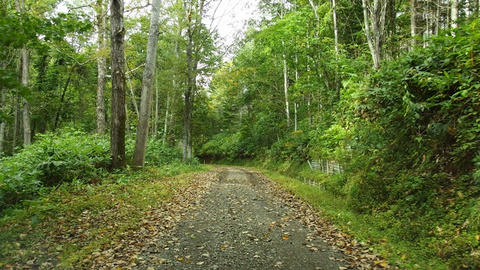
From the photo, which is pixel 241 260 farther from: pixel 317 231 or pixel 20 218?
pixel 20 218

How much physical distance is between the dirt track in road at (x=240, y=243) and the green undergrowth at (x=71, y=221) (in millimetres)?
1016

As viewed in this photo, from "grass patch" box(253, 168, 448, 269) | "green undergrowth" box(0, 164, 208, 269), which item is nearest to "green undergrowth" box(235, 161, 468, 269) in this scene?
"grass patch" box(253, 168, 448, 269)

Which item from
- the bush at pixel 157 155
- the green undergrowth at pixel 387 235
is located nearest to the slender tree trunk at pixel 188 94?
the bush at pixel 157 155

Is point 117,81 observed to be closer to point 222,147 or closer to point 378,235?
point 378,235

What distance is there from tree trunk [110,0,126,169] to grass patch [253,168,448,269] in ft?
23.0

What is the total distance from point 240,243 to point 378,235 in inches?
108

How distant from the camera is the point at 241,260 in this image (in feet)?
14.7

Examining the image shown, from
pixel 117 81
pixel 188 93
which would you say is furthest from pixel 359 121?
pixel 188 93

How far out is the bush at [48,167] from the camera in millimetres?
6008

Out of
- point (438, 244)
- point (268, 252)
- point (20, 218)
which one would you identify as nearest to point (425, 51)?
point (438, 244)

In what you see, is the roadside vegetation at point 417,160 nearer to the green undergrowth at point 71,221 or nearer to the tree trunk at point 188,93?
the green undergrowth at point 71,221

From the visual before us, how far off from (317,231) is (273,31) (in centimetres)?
1505

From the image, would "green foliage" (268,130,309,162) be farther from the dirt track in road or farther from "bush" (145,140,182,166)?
the dirt track in road

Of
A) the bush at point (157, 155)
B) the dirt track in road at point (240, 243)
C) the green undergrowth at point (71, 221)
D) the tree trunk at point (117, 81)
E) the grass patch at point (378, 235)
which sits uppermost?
the tree trunk at point (117, 81)
